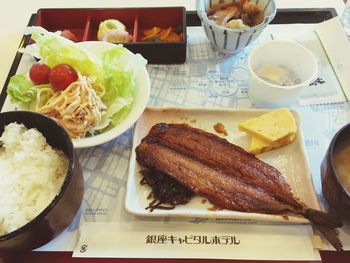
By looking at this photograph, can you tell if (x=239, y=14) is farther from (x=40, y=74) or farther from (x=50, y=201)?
(x=50, y=201)

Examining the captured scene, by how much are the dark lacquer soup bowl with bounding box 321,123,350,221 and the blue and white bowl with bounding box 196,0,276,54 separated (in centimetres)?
64

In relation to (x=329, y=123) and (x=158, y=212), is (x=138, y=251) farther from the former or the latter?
(x=329, y=123)

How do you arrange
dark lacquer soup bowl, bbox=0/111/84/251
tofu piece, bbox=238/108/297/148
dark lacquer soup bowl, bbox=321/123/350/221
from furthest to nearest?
1. tofu piece, bbox=238/108/297/148
2. dark lacquer soup bowl, bbox=321/123/350/221
3. dark lacquer soup bowl, bbox=0/111/84/251

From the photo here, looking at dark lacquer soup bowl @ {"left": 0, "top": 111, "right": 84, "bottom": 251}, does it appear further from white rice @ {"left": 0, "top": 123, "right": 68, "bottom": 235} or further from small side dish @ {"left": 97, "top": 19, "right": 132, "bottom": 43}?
small side dish @ {"left": 97, "top": 19, "right": 132, "bottom": 43}

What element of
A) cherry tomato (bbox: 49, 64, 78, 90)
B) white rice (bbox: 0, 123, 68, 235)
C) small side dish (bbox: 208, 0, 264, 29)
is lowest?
white rice (bbox: 0, 123, 68, 235)

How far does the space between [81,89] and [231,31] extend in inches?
28.0

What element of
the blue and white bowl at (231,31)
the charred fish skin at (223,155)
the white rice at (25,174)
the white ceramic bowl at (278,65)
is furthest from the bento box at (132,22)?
the white rice at (25,174)

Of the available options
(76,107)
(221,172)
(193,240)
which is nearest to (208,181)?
(221,172)

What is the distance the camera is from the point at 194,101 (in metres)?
1.64

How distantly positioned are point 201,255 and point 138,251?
8.2 inches

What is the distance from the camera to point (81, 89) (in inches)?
54.7

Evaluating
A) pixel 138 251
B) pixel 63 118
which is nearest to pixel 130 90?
pixel 63 118

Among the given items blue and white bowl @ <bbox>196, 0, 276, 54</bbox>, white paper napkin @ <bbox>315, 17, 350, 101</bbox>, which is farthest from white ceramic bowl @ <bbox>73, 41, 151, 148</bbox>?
white paper napkin @ <bbox>315, 17, 350, 101</bbox>

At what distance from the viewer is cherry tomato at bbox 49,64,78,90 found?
140cm
